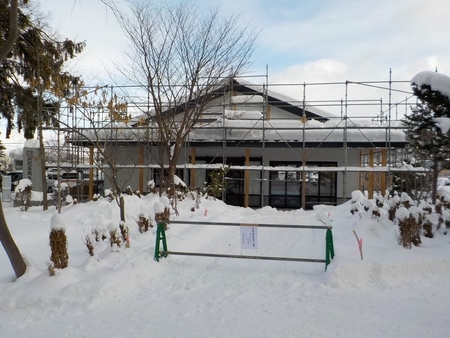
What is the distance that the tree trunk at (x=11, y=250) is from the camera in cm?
527

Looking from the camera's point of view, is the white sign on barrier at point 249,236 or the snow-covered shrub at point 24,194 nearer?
the white sign on barrier at point 249,236

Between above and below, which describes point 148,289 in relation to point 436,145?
below

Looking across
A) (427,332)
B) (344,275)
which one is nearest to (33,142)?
(344,275)

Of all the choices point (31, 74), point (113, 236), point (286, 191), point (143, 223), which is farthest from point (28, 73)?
point (286, 191)

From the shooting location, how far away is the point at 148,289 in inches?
211

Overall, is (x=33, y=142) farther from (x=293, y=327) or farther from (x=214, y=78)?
(x=293, y=327)

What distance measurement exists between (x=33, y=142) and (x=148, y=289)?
21.2 metres

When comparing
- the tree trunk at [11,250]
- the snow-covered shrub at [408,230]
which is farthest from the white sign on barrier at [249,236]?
the tree trunk at [11,250]

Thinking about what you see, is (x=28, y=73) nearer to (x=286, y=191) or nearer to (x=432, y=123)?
(x=432, y=123)

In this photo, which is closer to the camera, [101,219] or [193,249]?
[193,249]

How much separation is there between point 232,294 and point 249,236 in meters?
1.38

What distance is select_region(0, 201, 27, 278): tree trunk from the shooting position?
5270 mm

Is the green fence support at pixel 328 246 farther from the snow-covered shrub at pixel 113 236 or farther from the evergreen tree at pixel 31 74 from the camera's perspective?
the evergreen tree at pixel 31 74

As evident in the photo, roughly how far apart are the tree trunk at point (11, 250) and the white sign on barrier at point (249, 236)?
3348 millimetres
